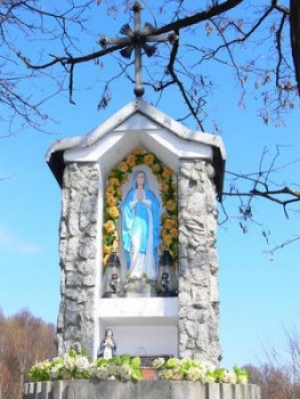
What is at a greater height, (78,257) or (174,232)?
(174,232)

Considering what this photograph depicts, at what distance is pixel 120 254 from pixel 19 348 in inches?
1333

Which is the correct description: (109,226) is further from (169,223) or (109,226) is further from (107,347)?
(107,347)

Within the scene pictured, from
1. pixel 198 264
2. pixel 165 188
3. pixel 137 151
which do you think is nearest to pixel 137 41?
pixel 137 151

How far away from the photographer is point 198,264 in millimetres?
7172

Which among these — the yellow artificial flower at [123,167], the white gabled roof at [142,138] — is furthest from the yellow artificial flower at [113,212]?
the white gabled roof at [142,138]

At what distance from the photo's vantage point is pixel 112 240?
25.4 feet

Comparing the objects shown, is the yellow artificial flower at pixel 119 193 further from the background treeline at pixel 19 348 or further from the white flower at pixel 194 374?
the background treeline at pixel 19 348

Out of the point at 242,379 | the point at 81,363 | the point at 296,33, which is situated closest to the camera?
the point at 296,33

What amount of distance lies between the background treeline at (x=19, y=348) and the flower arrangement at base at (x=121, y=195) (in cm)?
2676

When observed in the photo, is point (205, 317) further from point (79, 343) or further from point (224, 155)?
point (224, 155)

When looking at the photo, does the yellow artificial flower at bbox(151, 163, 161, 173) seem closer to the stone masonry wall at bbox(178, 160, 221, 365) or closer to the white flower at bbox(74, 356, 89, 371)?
the stone masonry wall at bbox(178, 160, 221, 365)

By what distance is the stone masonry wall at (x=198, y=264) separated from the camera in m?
6.91

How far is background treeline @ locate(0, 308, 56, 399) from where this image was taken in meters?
36.7

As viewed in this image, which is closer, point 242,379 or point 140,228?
point 242,379
